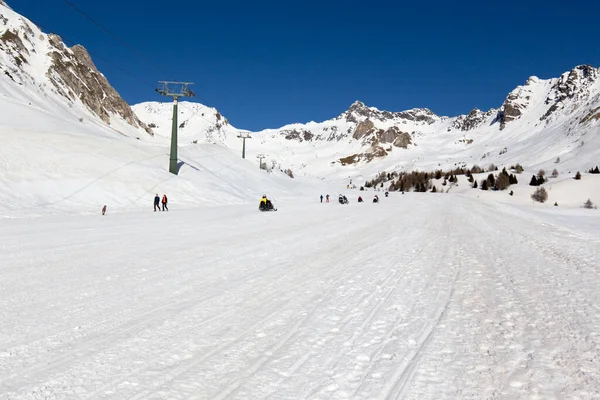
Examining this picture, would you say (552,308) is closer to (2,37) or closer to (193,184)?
(193,184)

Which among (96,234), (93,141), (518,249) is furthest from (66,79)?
(518,249)

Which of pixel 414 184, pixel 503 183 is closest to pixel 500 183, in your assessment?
pixel 503 183

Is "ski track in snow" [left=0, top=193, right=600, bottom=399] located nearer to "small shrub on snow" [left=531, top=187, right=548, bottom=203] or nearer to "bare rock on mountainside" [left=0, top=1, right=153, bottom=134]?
"bare rock on mountainside" [left=0, top=1, right=153, bottom=134]

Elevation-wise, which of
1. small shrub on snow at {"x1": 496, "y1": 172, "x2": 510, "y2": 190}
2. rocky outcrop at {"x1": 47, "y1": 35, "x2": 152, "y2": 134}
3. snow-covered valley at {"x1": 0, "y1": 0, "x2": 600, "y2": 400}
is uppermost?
rocky outcrop at {"x1": 47, "y1": 35, "x2": 152, "y2": 134}

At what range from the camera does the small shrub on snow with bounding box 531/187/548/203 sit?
106m

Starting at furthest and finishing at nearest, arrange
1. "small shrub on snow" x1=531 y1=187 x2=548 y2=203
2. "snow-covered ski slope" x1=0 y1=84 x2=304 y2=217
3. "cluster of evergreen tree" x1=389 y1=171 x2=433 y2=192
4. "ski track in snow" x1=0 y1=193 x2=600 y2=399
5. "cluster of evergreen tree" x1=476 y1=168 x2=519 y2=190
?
1. "cluster of evergreen tree" x1=389 y1=171 x2=433 y2=192
2. "cluster of evergreen tree" x1=476 y1=168 x2=519 y2=190
3. "small shrub on snow" x1=531 y1=187 x2=548 y2=203
4. "snow-covered ski slope" x1=0 y1=84 x2=304 y2=217
5. "ski track in snow" x1=0 y1=193 x2=600 y2=399

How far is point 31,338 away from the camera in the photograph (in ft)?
15.9

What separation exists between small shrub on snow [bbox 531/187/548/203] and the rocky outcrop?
106 m

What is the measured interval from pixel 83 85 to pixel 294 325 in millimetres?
119549

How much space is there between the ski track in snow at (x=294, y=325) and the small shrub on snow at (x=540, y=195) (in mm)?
108799

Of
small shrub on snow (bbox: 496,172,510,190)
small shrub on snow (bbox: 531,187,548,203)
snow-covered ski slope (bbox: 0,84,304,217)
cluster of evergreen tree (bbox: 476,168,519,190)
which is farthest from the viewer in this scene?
cluster of evergreen tree (bbox: 476,168,519,190)

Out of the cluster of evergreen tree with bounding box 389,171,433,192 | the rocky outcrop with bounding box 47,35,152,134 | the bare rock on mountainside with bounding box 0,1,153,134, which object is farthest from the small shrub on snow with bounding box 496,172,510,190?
the rocky outcrop with bounding box 47,35,152,134

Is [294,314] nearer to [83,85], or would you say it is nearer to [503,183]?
[83,85]

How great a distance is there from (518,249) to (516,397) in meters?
9.60
